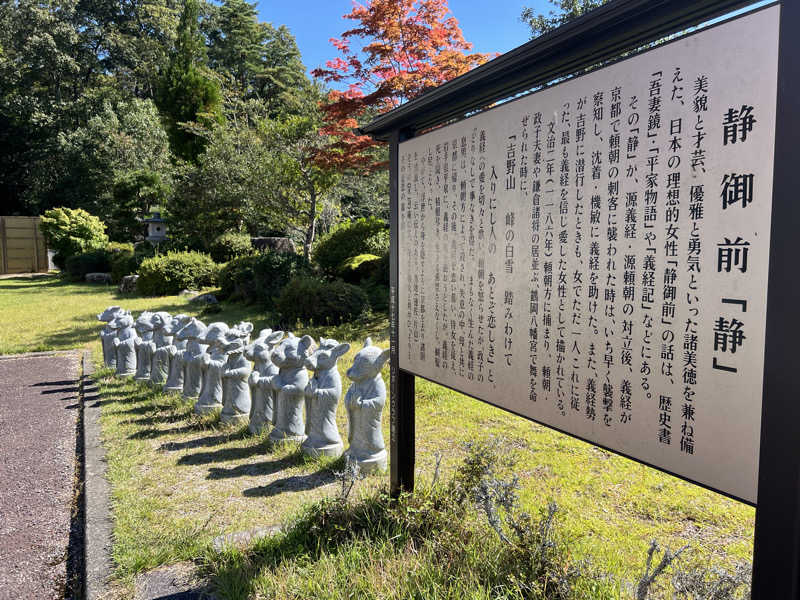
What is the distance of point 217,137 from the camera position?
61.0ft

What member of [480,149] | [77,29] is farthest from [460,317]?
[77,29]

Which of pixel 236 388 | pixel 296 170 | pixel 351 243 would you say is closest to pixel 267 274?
pixel 351 243

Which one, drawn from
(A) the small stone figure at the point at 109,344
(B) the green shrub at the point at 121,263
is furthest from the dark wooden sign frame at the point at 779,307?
(B) the green shrub at the point at 121,263

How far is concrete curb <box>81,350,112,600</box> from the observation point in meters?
2.79

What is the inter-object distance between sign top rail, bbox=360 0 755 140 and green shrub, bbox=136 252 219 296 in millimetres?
13869

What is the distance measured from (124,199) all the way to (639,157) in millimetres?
26325

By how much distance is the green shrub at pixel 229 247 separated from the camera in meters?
17.7

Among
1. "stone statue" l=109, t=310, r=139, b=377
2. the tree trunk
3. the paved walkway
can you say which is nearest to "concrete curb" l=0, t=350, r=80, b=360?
the paved walkway

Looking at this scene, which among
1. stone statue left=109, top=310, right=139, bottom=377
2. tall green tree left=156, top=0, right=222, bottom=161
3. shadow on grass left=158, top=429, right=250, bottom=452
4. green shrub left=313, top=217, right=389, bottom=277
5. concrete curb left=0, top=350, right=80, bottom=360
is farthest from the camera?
tall green tree left=156, top=0, right=222, bottom=161

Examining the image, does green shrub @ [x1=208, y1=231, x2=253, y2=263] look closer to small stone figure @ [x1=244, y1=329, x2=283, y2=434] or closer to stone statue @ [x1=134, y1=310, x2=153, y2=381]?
stone statue @ [x1=134, y1=310, x2=153, y2=381]

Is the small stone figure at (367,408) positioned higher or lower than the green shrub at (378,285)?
lower

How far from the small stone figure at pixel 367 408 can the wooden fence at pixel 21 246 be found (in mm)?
28287

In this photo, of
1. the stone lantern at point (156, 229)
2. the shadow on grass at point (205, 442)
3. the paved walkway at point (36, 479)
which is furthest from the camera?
the stone lantern at point (156, 229)

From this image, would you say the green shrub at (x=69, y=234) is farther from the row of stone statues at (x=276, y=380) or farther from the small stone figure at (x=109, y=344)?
the row of stone statues at (x=276, y=380)
